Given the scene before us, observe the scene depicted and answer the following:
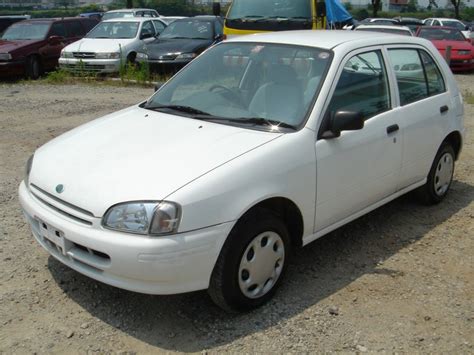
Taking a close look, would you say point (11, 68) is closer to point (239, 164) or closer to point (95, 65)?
point (95, 65)

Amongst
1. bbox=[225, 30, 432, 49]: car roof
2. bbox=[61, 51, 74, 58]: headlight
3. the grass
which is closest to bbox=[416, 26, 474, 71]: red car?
the grass

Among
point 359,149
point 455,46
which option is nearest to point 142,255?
point 359,149

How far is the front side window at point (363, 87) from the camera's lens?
12.8 ft

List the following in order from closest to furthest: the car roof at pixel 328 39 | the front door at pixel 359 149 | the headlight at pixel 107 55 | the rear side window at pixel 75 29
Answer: the front door at pixel 359 149, the car roof at pixel 328 39, the headlight at pixel 107 55, the rear side window at pixel 75 29

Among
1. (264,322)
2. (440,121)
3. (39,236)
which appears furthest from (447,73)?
(39,236)

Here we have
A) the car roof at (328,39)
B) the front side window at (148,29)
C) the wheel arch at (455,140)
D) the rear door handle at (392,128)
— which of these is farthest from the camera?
the front side window at (148,29)

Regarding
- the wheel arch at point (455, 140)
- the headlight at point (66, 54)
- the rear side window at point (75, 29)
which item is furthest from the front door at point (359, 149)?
the rear side window at point (75, 29)

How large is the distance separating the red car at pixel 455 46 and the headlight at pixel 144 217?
15.2 m

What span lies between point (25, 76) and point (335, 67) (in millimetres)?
11882

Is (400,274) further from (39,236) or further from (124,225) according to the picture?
(39,236)

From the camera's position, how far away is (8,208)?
497cm

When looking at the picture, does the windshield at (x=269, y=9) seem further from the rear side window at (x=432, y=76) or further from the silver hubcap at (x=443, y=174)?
the silver hubcap at (x=443, y=174)

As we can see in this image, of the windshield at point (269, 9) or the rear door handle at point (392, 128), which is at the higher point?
the windshield at point (269, 9)

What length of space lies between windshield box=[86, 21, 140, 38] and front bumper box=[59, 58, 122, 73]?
49.5 inches
